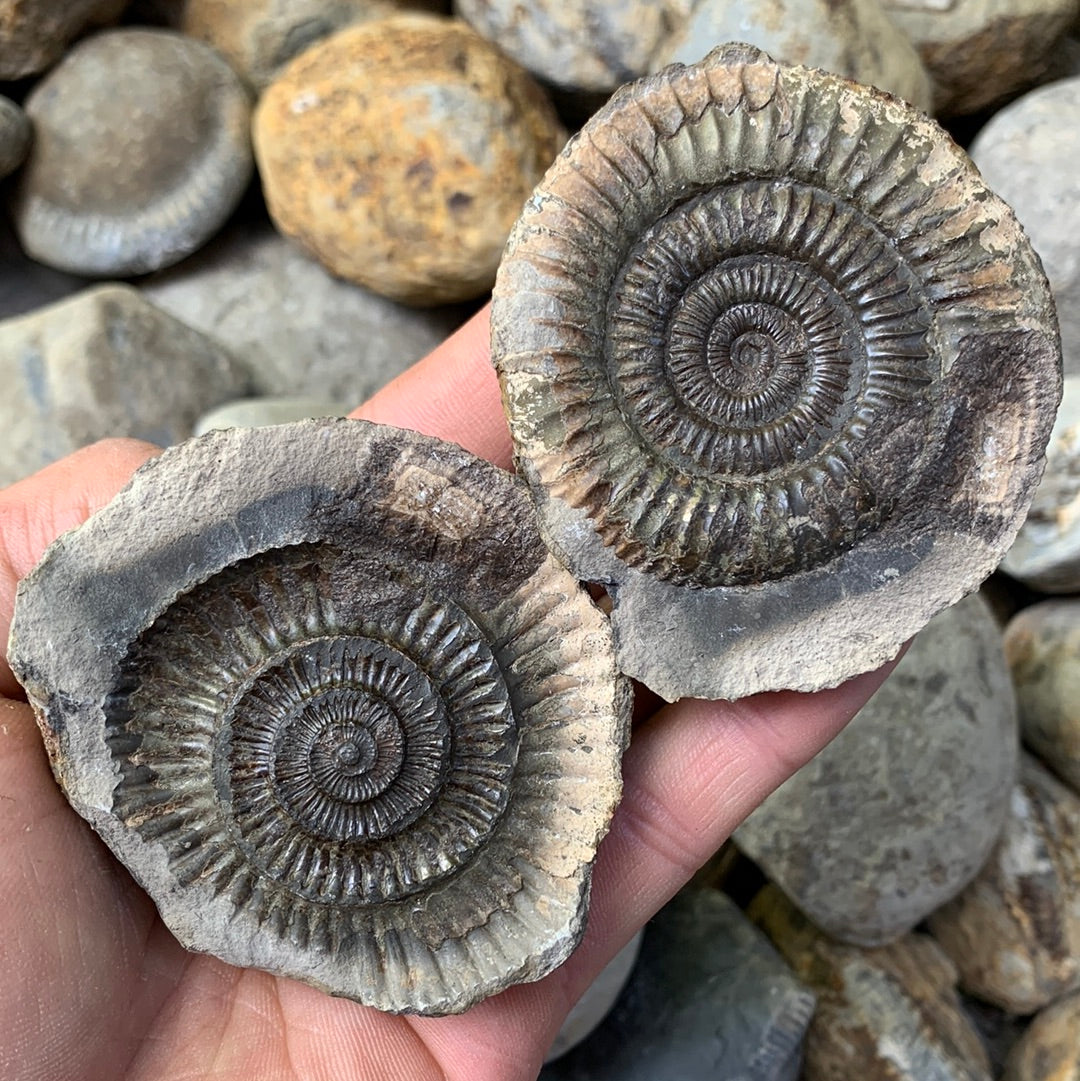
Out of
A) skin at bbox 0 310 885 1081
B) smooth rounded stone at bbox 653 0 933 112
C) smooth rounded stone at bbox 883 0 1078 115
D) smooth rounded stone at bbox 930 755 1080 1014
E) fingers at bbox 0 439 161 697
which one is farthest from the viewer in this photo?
smooth rounded stone at bbox 883 0 1078 115

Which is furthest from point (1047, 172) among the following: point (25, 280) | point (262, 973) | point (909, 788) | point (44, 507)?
point (25, 280)

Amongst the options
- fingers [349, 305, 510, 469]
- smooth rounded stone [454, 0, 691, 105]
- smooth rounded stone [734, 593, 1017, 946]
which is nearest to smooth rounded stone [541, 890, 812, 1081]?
smooth rounded stone [734, 593, 1017, 946]

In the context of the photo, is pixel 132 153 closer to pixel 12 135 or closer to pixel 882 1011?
pixel 12 135

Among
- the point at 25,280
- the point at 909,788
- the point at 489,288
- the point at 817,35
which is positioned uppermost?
the point at 817,35

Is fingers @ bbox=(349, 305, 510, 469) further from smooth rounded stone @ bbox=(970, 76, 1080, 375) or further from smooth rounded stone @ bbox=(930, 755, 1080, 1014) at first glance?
smooth rounded stone @ bbox=(930, 755, 1080, 1014)

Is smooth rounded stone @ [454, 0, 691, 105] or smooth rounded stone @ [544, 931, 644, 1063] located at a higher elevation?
smooth rounded stone @ [454, 0, 691, 105]

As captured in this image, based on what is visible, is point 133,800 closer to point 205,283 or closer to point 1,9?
point 205,283

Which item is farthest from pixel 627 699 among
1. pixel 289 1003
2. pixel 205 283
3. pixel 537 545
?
pixel 205 283
